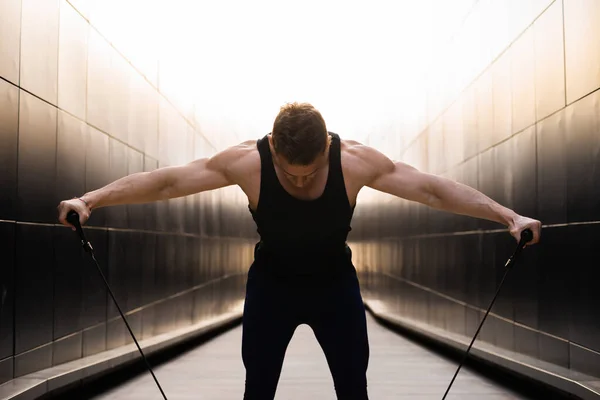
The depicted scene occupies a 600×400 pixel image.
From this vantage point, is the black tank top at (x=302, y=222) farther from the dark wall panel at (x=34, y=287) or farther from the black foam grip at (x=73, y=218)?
the dark wall panel at (x=34, y=287)

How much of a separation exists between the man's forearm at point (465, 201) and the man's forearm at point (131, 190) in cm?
105

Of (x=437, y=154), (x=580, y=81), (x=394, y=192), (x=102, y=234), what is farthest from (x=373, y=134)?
A: (x=394, y=192)

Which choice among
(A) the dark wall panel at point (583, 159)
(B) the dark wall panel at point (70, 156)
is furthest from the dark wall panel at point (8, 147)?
(A) the dark wall panel at point (583, 159)

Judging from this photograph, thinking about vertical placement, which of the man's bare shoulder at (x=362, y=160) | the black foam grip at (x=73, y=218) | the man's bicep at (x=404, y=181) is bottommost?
the black foam grip at (x=73, y=218)

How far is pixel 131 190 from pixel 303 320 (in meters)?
0.82

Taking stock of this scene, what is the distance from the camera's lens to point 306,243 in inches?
122

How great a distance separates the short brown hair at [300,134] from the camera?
2861mm

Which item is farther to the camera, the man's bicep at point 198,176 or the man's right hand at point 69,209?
the man's bicep at point 198,176

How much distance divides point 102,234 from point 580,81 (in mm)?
3963

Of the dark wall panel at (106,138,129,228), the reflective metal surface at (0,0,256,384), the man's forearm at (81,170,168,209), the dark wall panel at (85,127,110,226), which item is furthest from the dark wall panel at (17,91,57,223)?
the man's forearm at (81,170,168,209)

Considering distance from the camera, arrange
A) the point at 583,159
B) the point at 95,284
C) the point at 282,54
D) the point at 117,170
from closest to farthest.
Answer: the point at 583,159 < the point at 95,284 < the point at 117,170 < the point at 282,54

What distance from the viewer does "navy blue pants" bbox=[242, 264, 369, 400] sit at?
3104 millimetres

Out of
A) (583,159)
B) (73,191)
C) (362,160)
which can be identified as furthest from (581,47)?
(73,191)

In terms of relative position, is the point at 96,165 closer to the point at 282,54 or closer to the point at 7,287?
the point at 7,287
